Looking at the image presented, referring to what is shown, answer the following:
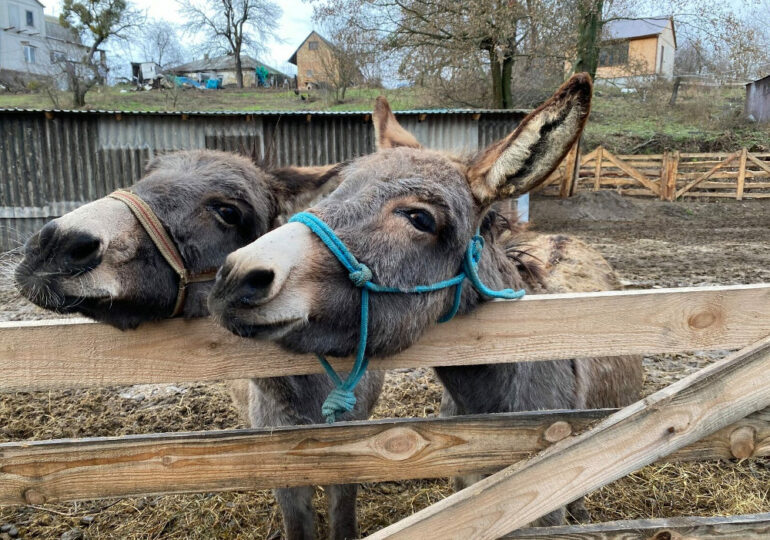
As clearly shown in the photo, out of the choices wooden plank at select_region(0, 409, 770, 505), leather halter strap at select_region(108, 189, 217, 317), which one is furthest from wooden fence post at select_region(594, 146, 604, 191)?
leather halter strap at select_region(108, 189, 217, 317)

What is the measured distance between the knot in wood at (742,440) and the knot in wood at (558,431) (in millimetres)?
653

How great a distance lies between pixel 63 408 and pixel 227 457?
3.86m

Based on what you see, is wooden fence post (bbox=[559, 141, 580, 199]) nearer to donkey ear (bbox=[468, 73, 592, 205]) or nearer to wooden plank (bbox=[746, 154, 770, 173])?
wooden plank (bbox=[746, 154, 770, 173])

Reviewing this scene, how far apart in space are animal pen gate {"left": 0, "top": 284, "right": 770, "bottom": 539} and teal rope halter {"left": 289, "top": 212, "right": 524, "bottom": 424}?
79 millimetres

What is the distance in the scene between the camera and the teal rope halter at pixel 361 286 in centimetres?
164

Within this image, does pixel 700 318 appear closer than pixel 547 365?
Yes

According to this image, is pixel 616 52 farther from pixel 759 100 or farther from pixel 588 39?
pixel 588 39

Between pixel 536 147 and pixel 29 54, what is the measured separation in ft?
229

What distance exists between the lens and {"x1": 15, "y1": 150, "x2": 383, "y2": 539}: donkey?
5.99ft

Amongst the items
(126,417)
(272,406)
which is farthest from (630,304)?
(126,417)

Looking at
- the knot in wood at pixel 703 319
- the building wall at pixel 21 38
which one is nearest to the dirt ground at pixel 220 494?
the knot in wood at pixel 703 319

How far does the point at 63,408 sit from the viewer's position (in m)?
4.85

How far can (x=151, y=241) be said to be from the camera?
6.95ft

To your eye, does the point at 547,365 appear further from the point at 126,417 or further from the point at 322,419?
the point at 126,417
